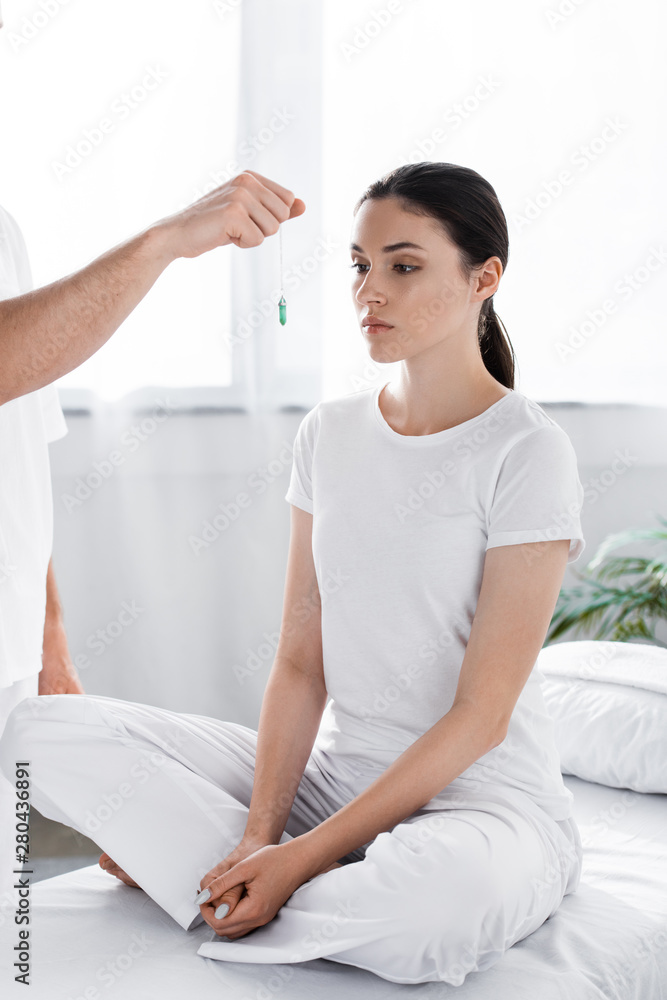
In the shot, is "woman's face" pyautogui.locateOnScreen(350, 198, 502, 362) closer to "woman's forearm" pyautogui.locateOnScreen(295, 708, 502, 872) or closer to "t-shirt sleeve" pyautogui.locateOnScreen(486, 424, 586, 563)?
"t-shirt sleeve" pyautogui.locateOnScreen(486, 424, 586, 563)

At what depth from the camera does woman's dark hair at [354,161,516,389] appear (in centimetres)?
130

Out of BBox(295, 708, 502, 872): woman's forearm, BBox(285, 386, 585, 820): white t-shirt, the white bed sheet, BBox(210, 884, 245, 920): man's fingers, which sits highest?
BBox(285, 386, 585, 820): white t-shirt

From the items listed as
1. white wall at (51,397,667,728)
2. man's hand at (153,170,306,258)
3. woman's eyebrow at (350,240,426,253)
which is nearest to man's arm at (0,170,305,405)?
man's hand at (153,170,306,258)

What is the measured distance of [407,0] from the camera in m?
2.47

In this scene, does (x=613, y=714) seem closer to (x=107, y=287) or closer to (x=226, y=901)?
(x=226, y=901)

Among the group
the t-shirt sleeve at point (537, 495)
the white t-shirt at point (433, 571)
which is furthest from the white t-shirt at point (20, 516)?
the t-shirt sleeve at point (537, 495)

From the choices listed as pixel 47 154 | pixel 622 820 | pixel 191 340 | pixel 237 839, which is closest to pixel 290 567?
pixel 237 839

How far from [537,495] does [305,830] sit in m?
0.56

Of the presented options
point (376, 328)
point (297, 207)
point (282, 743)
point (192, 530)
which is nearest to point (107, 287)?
point (297, 207)

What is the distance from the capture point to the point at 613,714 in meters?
1.69

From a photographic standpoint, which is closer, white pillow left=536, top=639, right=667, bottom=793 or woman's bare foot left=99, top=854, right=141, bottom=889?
woman's bare foot left=99, top=854, right=141, bottom=889

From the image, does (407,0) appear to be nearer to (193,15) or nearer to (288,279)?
(193,15)

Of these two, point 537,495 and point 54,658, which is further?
point 54,658

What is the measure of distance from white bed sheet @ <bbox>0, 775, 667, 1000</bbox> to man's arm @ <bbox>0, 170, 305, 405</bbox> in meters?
0.64
